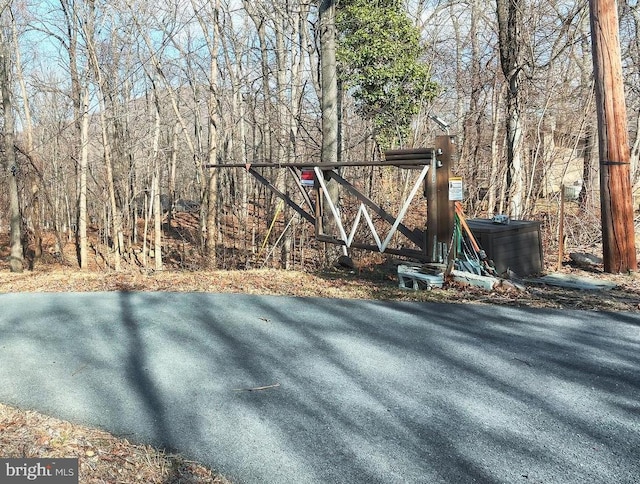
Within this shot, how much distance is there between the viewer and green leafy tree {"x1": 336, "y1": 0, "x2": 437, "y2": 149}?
49.8ft

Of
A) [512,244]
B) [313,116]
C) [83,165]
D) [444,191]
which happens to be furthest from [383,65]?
[83,165]

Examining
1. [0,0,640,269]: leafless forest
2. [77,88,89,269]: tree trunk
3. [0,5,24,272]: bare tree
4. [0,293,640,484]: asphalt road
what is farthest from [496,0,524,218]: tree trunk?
[0,5,24,272]: bare tree

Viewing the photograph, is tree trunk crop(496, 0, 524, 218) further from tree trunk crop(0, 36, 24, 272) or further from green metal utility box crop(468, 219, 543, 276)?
tree trunk crop(0, 36, 24, 272)

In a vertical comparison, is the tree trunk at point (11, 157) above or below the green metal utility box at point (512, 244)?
above

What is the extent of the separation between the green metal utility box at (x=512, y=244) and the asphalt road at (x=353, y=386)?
5.63ft

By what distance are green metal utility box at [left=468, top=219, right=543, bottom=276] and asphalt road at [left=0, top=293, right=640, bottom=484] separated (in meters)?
1.72

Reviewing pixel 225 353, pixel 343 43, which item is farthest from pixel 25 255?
pixel 225 353

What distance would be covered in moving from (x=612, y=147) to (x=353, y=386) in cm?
642

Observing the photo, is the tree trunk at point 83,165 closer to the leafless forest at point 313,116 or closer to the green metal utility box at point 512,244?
the leafless forest at point 313,116

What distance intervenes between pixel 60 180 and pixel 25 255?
6.75 m

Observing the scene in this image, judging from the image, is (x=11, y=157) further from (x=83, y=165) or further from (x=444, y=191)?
(x=444, y=191)

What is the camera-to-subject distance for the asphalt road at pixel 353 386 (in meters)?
2.59

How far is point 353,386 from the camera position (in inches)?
138

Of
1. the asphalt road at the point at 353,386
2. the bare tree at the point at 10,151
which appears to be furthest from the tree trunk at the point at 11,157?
the asphalt road at the point at 353,386
